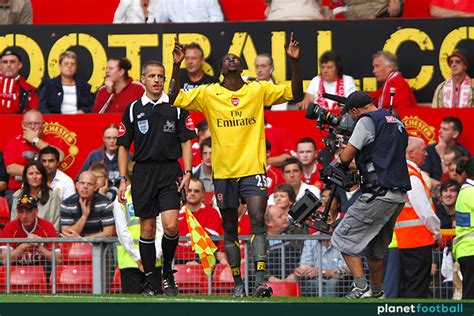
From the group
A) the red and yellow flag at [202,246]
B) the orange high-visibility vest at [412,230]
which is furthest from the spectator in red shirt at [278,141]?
the red and yellow flag at [202,246]

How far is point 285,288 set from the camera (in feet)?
50.7

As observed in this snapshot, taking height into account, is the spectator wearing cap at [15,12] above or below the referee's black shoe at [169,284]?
above

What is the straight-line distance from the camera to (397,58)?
66.9 ft

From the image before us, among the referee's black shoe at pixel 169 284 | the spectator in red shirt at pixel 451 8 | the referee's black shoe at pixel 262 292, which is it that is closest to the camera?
the referee's black shoe at pixel 262 292

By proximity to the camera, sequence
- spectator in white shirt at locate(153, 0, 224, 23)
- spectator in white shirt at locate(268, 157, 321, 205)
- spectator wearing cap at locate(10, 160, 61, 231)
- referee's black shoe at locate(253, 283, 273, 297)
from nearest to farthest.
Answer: referee's black shoe at locate(253, 283, 273, 297) → spectator wearing cap at locate(10, 160, 61, 231) → spectator in white shirt at locate(268, 157, 321, 205) → spectator in white shirt at locate(153, 0, 224, 23)

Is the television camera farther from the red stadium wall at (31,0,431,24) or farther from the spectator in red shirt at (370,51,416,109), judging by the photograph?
the red stadium wall at (31,0,431,24)

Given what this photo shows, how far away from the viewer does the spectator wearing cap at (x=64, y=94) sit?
20156 mm

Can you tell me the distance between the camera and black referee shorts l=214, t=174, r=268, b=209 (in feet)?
45.5

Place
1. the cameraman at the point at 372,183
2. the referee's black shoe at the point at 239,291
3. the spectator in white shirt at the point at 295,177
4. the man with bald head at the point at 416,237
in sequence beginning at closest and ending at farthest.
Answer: the cameraman at the point at 372,183, the referee's black shoe at the point at 239,291, the man with bald head at the point at 416,237, the spectator in white shirt at the point at 295,177

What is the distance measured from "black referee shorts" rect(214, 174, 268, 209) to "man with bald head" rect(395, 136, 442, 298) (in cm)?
262

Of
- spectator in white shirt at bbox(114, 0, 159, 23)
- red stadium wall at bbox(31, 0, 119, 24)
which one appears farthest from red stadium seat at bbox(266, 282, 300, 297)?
red stadium wall at bbox(31, 0, 119, 24)

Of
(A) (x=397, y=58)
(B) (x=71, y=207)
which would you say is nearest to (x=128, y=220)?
(B) (x=71, y=207)

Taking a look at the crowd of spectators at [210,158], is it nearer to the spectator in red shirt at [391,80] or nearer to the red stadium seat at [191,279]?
the spectator in red shirt at [391,80]

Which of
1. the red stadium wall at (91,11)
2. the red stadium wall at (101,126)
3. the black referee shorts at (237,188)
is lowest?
the black referee shorts at (237,188)
